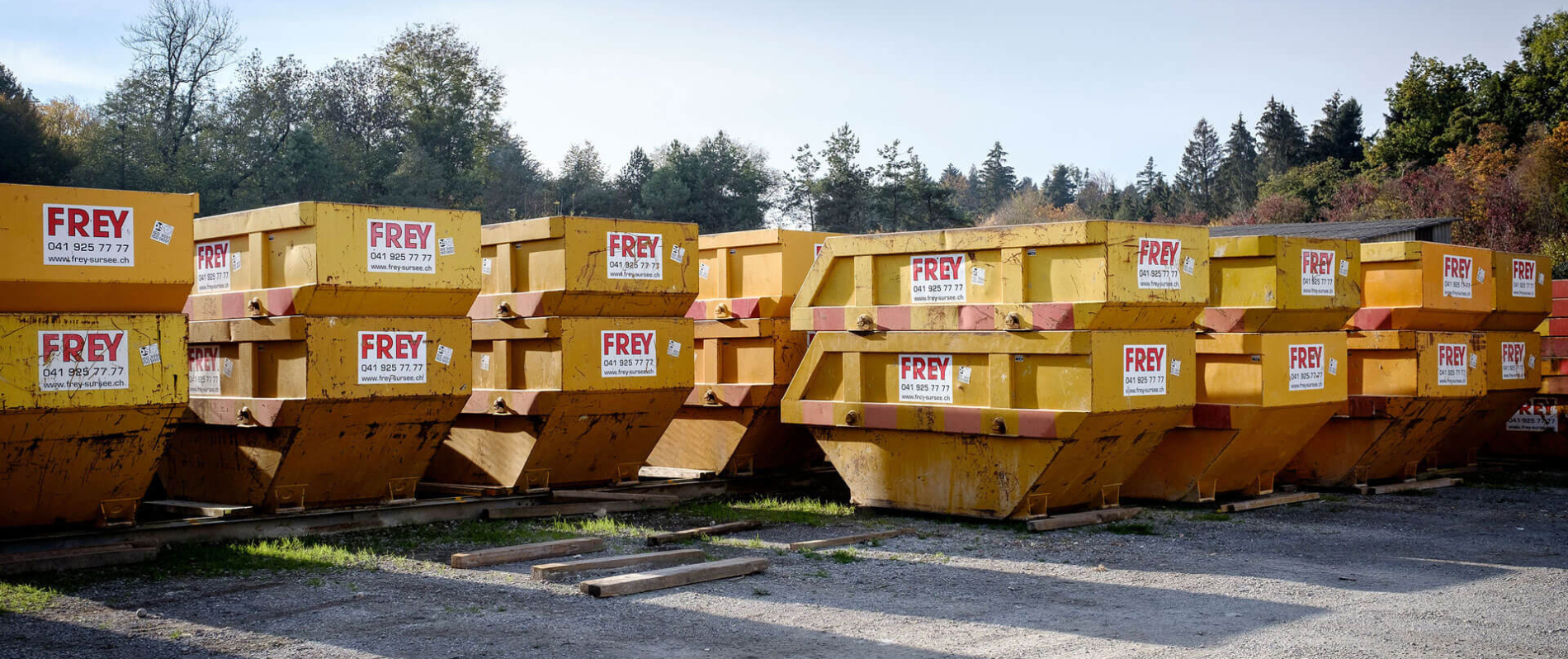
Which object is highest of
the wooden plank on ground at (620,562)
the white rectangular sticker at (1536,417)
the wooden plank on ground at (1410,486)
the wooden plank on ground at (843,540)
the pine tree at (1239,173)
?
the pine tree at (1239,173)

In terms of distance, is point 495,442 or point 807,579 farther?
point 495,442

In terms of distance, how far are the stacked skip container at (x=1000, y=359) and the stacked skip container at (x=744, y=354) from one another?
118 centimetres

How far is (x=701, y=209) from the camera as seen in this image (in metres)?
45.7

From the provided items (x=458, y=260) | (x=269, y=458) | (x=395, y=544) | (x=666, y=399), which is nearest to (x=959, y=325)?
(x=666, y=399)

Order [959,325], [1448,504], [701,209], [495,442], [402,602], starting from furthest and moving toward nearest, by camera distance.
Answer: [701,209] → [1448,504] → [495,442] → [959,325] → [402,602]

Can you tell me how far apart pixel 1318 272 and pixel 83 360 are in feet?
30.0

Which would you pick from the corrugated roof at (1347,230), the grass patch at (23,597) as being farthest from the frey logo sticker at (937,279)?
the corrugated roof at (1347,230)

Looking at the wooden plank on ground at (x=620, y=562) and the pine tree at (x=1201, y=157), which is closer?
the wooden plank on ground at (x=620, y=562)

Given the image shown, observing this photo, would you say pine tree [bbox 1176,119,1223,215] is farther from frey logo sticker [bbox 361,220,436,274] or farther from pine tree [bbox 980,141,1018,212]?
frey logo sticker [bbox 361,220,436,274]

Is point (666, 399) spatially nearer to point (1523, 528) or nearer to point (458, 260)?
point (458, 260)

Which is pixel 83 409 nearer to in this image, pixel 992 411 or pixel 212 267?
pixel 212 267

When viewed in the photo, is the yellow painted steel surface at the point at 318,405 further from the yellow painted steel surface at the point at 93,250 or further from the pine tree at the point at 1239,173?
the pine tree at the point at 1239,173

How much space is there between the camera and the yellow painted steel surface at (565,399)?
396 inches

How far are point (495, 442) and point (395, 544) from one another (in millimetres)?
1922
